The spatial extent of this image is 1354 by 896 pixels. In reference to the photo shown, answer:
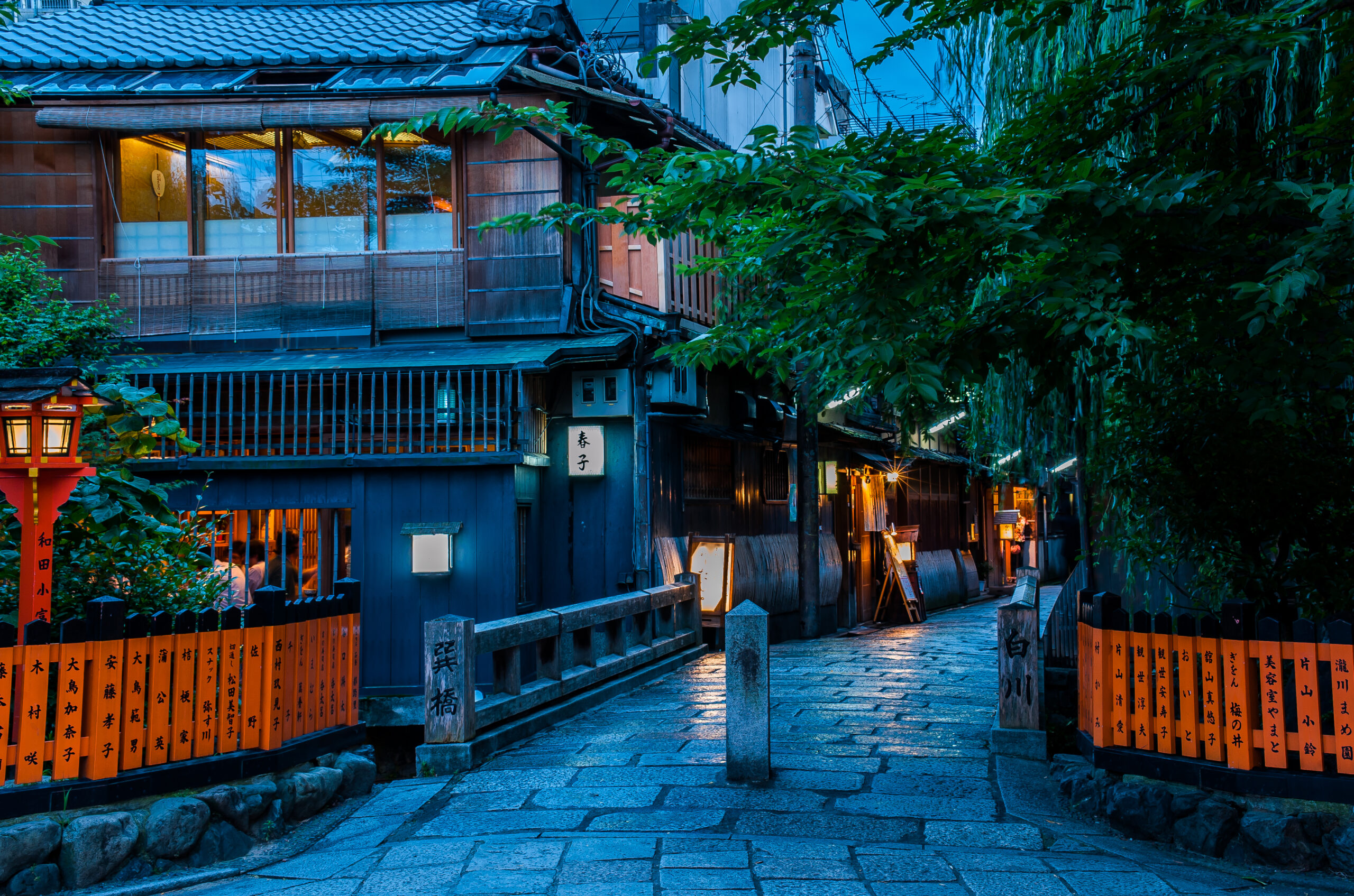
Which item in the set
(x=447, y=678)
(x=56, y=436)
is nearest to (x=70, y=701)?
(x=56, y=436)

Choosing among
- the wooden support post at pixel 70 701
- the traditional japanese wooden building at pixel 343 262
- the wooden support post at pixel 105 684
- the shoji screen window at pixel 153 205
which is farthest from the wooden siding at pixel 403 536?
the wooden support post at pixel 70 701

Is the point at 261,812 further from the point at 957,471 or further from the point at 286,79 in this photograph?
the point at 957,471

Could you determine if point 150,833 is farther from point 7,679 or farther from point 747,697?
point 747,697

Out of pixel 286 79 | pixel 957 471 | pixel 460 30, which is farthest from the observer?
pixel 957 471

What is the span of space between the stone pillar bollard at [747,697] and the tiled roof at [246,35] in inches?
394

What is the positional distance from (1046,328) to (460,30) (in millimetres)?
11500

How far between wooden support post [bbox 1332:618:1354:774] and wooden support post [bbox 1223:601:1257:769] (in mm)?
467

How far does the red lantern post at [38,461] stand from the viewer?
23.2 ft

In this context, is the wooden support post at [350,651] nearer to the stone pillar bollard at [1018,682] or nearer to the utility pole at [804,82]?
the stone pillar bollard at [1018,682]

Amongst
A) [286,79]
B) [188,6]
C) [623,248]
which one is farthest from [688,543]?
[188,6]

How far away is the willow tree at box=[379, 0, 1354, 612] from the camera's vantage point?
20.8 ft

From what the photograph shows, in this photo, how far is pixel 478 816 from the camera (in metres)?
7.40

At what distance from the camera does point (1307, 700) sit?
6758 mm

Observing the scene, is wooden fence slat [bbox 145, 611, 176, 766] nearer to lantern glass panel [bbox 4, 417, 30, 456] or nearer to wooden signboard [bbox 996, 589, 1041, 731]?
lantern glass panel [bbox 4, 417, 30, 456]
